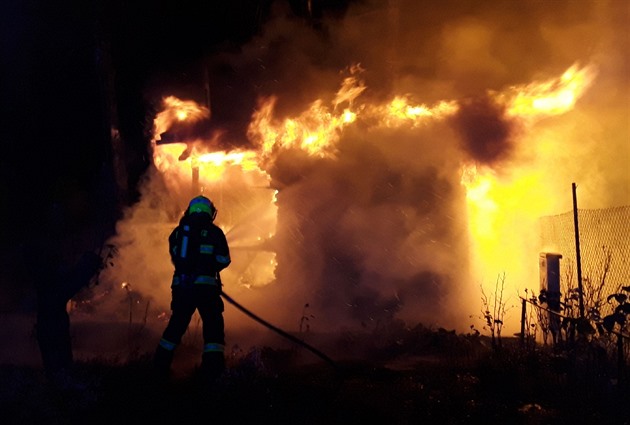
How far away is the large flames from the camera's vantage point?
34.7 feet

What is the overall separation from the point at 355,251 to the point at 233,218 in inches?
213

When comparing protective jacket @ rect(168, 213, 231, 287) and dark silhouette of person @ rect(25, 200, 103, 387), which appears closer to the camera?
protective jacket @ rect(168, 213, 231, 287)

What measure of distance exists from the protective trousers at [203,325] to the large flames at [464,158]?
637cm

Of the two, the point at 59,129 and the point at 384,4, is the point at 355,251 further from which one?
the point at 59,129

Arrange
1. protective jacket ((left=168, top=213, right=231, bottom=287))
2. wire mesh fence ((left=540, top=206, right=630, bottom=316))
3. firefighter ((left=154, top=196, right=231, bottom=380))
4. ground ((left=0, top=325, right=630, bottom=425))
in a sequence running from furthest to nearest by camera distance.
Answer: wire mesh fence ((left=540, top=206, right=630, bottom=316))
protective jacket ((left=168, top=213, right=231, bottom=287))
firefighter ((left=154, top=196, right=231, bottom=380))
ground ((left=0, top=325, right=630, bottom=425))

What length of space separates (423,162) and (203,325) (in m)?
6.89

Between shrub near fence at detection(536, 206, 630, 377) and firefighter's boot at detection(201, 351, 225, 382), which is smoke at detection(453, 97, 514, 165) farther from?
firefighter's boot at detection(201, 351, 225, 382)

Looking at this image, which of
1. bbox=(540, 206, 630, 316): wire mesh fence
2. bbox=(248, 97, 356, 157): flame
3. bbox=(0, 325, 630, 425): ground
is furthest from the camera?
bbox=(248, 97, 356, 157): flame

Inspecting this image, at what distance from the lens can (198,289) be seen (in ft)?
18.4

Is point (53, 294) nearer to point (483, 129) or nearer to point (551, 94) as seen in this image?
point (483, 129)

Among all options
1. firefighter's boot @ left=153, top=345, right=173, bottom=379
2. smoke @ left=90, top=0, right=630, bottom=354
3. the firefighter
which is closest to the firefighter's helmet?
the firefighter

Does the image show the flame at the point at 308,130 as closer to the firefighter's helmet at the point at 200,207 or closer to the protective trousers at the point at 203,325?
the firefighter's helmet at the point at 200,207

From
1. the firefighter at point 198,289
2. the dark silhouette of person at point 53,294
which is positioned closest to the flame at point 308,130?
the firefighter at point 198,289

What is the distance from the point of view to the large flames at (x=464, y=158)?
34.7ft
